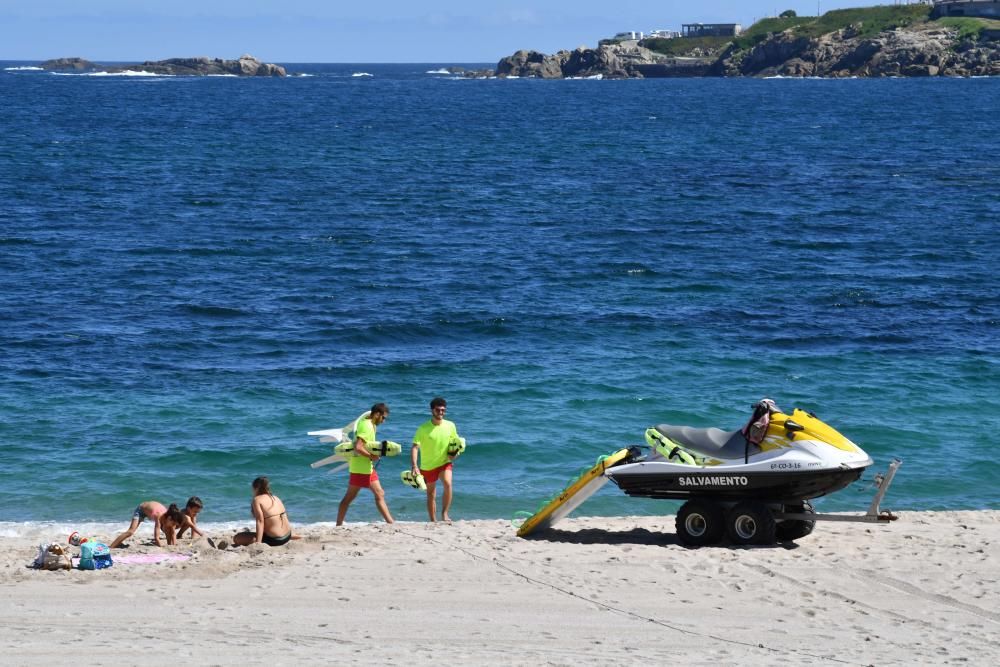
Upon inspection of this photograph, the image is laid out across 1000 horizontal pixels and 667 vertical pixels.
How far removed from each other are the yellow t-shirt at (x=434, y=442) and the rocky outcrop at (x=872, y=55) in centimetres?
16850

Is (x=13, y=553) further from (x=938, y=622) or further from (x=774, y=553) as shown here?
(x=938, y=622)

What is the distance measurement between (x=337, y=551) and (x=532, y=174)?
48.4 meters

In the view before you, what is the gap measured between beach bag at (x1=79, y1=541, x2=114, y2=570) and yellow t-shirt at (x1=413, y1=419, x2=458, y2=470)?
367 centimetres

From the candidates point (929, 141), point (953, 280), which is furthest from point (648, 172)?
point (953, 280)

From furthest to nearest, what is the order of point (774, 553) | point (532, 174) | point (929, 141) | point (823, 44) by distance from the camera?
1. point (823, 44)
2. point (929, 141)
3. point (532, 174)
4. point (774, 553)

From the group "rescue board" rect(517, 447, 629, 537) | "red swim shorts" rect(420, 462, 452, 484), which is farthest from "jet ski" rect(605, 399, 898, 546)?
"red swim shorts" rect(420, 462, 452, 484)

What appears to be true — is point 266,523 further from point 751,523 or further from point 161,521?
point 751,523

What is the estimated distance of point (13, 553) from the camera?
1453 centimetres

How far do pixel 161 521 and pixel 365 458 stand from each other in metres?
2.30

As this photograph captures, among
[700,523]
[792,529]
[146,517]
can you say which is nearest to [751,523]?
[700,523]

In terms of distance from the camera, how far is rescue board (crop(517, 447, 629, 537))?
14.2 m

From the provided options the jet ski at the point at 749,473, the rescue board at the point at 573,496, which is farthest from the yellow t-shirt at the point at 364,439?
the jet ski at the point at 749,473

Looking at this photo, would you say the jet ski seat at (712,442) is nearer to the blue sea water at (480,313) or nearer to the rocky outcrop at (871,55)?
the blue sea water at (480,313)

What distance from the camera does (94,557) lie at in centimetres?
1320
